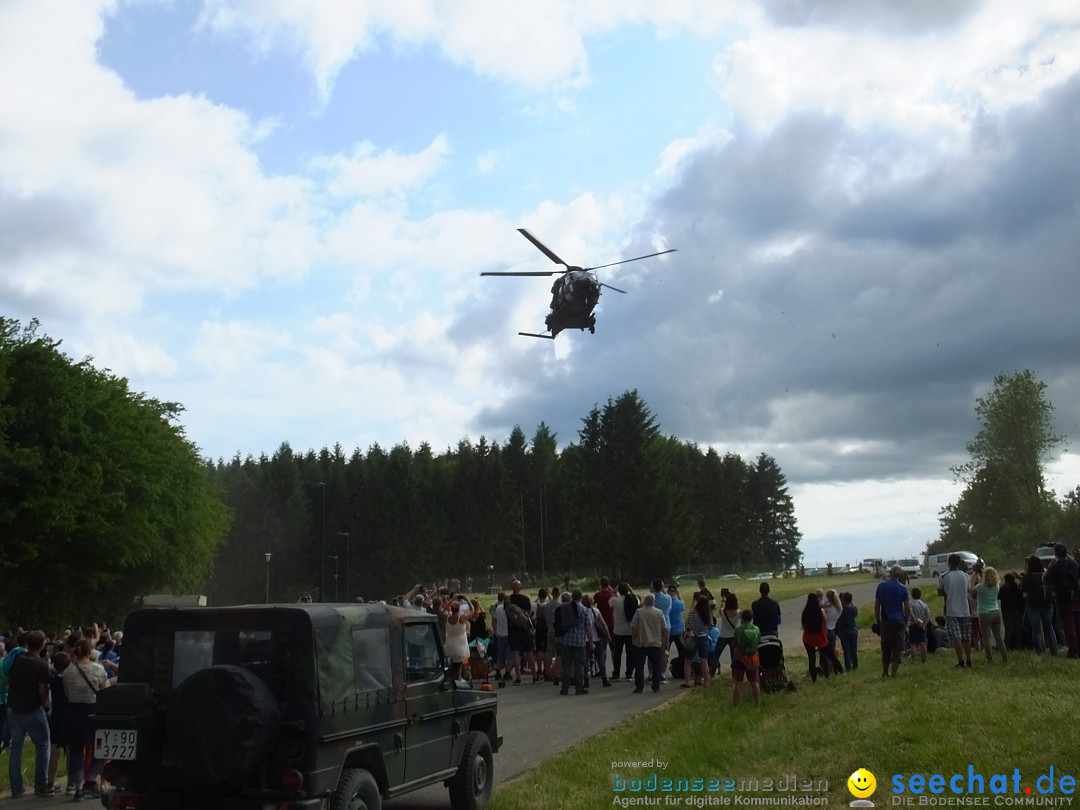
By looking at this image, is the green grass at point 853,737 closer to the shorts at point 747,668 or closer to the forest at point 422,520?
the shorts at point 747,668

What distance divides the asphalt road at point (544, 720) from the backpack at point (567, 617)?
1.22 meters

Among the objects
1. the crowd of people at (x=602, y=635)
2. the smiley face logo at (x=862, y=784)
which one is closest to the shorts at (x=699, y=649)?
the crowd of people at (x=602, y=635)

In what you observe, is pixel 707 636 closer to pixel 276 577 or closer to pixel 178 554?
pixel 178 554

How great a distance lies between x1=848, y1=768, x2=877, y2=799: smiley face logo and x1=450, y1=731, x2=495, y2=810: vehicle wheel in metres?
3.41

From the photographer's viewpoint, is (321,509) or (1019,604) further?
(321,509)

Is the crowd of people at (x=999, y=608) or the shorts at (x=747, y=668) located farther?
the crowd of people at (x=999, y=608)

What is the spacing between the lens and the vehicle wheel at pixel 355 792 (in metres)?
7.37

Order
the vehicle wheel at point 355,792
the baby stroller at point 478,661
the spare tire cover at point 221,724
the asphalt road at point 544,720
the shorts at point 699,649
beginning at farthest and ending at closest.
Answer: the baby stroller at point 478,661, the shorts at point 699,649, the asphalt road at point 544,720, the vehicle wheel at point 355,792, the spare tire cover at point 221,724

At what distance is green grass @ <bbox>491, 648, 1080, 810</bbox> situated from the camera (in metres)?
9.70

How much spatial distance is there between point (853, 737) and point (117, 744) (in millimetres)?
7605

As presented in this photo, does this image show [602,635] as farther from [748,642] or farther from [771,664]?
[748,642]

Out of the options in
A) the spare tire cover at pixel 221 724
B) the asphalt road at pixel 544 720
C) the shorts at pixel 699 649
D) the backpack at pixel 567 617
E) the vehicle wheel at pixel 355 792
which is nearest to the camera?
the spare tire cover at pixel 221 724

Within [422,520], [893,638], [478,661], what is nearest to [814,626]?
[893,638]

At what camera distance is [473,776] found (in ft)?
31.5
